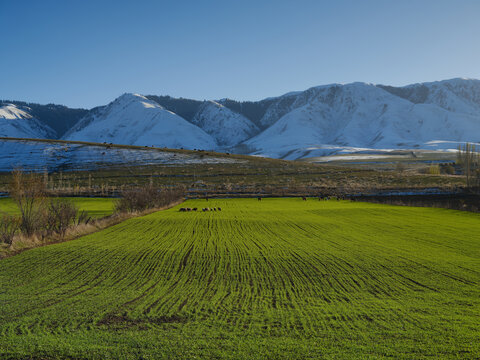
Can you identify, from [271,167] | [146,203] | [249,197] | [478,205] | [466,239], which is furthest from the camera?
[271,167]

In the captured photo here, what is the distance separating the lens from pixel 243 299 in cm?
1248

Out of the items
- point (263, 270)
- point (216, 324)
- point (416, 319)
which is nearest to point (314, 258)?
point (263, 270)

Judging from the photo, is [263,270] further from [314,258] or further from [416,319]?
[416,319]

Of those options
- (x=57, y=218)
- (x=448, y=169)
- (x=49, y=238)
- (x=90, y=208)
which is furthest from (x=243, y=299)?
(x=448, y=169)

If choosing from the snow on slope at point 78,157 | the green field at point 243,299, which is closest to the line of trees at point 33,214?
the green field at point 243,299

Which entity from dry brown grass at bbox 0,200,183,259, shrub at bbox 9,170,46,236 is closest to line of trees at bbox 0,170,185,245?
shrub at bbox 9,170,46,236

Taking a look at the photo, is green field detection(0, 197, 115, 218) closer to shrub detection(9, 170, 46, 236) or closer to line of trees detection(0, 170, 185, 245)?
line of trees detection(0, 170, 185, 245)

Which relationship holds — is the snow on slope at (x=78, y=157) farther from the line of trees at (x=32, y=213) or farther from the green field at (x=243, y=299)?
the green field at (x=243, y=299)

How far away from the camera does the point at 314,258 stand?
18562mm

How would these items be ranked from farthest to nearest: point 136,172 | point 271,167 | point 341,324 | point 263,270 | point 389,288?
1. point 271,167
2. point 136,172
3. point 263,270
4. point 389,288
5. point 341,324

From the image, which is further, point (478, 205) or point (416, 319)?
point (478, 205)

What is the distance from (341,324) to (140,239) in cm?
1680

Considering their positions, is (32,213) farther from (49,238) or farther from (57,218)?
(57,218)

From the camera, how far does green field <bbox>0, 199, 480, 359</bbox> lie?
30.0 feet
